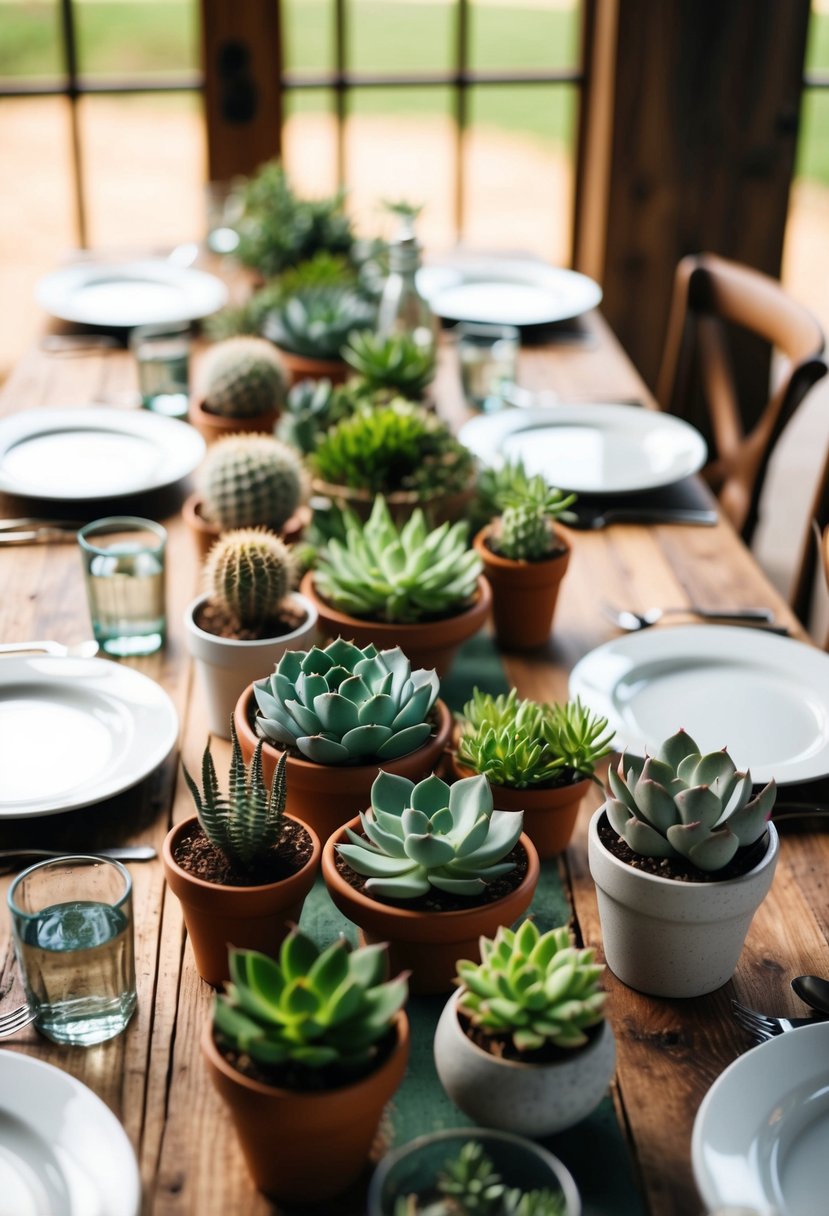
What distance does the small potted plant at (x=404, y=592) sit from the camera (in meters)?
1.18

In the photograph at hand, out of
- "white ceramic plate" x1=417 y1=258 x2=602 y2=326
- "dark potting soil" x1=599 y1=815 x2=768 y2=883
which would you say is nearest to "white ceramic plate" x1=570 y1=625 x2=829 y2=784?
"dark potting soil" x1=599 y1=815 x2=768 y2=883

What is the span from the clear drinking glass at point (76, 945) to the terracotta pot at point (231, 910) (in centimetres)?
4

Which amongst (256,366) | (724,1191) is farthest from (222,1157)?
(256,366)

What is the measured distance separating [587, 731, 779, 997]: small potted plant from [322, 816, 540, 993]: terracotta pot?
65mm

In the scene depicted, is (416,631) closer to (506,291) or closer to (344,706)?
(344,706)

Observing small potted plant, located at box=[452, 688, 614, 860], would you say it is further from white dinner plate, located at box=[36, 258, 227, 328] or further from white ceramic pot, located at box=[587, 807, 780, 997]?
white dinner plate, located at box=[36, 258, 227, 328]

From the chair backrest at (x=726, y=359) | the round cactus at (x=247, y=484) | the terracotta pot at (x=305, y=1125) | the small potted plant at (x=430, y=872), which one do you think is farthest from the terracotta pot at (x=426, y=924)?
the chair backrest at (x=726, y=359)

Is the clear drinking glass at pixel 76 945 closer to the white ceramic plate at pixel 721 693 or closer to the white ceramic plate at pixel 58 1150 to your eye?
the white ceramic plate at pixel 58 1150

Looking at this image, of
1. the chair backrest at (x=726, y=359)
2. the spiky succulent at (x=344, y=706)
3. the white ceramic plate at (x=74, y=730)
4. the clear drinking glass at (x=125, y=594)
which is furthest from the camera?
the chair backrest at (x=726, y=359)

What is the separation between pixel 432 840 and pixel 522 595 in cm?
A: 58

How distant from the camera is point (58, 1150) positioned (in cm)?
71

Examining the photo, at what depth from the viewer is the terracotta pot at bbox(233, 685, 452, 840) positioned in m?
0.94

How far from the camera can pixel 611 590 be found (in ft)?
4.93

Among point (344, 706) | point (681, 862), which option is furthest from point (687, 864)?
point (344, 706)
